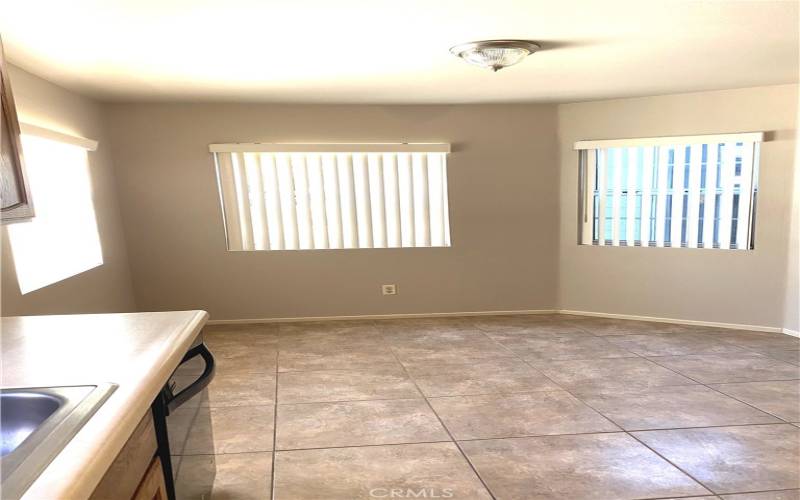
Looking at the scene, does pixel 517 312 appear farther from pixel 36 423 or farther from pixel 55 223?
pixel 36 423

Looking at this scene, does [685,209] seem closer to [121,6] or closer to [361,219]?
[361,219]

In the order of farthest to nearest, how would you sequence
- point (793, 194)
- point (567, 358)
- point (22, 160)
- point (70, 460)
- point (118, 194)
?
1. point (118, 194)
2. point (793, 194)
3. point (567, 358)
4. point (22, 160)
5. point (70, 460)

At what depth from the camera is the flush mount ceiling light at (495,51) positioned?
2594mm

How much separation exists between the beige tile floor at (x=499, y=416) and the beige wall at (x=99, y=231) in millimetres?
966

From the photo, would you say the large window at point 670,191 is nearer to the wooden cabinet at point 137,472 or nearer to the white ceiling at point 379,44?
the white ceiling at point 379,44

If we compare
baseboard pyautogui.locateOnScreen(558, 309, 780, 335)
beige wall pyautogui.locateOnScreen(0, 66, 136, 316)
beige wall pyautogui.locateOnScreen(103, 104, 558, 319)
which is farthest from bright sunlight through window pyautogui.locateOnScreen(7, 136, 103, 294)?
baseboard pyautogui.locateOnScreen(558, 309, 780, 335)

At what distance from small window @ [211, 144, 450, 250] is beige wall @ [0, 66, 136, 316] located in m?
0.91

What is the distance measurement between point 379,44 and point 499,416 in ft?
7.12

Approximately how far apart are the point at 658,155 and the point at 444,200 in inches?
78.3

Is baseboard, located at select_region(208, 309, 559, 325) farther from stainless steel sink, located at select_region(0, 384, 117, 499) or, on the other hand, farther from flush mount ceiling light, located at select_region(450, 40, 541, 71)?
stainless steel sink, located at select_region(0, 384, 117, 499)

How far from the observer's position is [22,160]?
1734 mm

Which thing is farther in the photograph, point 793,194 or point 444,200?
point 444,200

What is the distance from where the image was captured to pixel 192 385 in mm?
1528

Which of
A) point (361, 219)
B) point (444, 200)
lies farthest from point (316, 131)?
point (444, 200)
